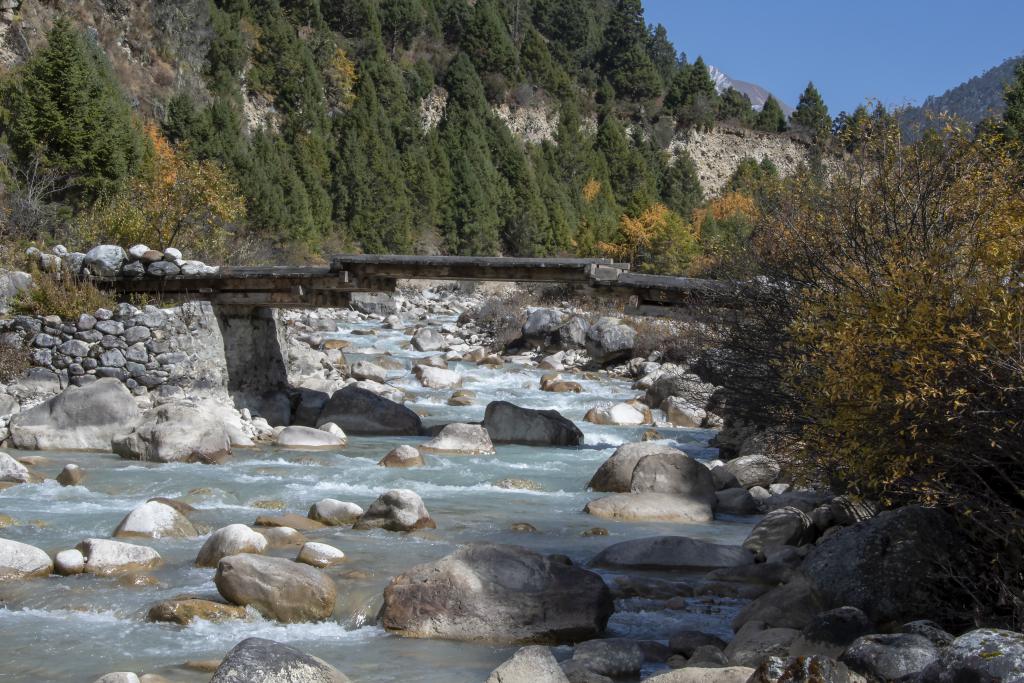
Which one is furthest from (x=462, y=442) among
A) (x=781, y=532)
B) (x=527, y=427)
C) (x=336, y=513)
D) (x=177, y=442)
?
(x=781, y=532)

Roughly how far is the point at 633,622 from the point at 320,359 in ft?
47.2

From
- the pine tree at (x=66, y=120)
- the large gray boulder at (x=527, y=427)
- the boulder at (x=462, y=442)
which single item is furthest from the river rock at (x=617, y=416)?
the pine tree at (x=66, y=120)

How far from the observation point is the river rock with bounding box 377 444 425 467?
1277cm

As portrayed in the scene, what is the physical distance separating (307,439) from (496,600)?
808 cm

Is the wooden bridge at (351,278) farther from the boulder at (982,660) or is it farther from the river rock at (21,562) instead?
the boulder at (982,660)

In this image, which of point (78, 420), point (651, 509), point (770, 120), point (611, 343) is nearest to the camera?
point (651, 509)

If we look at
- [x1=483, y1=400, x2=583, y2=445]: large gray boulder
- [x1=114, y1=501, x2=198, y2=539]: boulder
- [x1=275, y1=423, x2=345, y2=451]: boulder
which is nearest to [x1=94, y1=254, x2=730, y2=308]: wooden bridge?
[x1=483, y1=400, x2=583, y2=445]: large gray boulder

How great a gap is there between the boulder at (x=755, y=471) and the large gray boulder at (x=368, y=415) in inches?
217

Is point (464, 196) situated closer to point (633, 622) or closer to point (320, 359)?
point (320, 359)

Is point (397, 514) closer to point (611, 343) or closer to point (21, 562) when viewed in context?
point (21, 562)

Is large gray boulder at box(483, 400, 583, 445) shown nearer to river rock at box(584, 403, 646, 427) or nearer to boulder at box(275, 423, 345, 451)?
river rock at box(584, 403, 646, 427)

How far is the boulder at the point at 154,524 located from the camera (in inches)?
345

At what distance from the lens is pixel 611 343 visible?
2400cm

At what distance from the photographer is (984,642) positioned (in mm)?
4535
